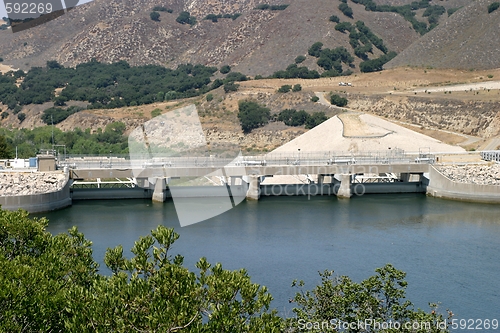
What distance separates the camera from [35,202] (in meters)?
50.1

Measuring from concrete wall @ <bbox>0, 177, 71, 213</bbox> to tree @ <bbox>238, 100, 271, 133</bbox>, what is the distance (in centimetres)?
4273

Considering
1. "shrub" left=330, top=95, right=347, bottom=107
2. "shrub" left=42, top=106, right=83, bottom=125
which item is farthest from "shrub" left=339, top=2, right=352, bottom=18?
"shrub" left=42, top=106, right=83, bottom=125

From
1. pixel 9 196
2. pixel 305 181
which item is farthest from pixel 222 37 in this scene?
pixel 9 196

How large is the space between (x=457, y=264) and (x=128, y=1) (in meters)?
172

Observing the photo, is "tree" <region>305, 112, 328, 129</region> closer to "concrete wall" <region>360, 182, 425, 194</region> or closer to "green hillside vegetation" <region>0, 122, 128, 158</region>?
"green hillside vegetation" <region>0, 122, 128, 158</region>

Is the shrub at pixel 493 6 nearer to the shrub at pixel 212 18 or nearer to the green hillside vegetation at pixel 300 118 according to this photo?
the green hillside vegetation at pixel 300 118

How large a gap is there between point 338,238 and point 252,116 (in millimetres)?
51729

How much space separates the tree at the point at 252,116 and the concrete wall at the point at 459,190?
36.8 meters

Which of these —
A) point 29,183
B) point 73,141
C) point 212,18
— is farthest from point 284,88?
point 212,18

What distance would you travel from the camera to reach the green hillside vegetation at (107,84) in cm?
11750

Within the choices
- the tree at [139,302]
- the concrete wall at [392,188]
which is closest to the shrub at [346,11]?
the concrete wall at [392,188]

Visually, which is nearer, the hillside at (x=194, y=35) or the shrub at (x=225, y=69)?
the shrub at (x=225, y=69)

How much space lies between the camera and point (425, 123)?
88.5 m

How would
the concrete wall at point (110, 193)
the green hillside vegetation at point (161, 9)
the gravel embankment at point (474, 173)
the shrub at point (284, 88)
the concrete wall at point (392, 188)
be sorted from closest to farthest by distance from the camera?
1. the concrete wall at point (110, 193)
2. the gravel embankment at point (474, 173)
3. the concrete wall at point (392, 188)
4. the shrub at point (284, 88)
5. the green hillside vegetation at point (161, 9)
